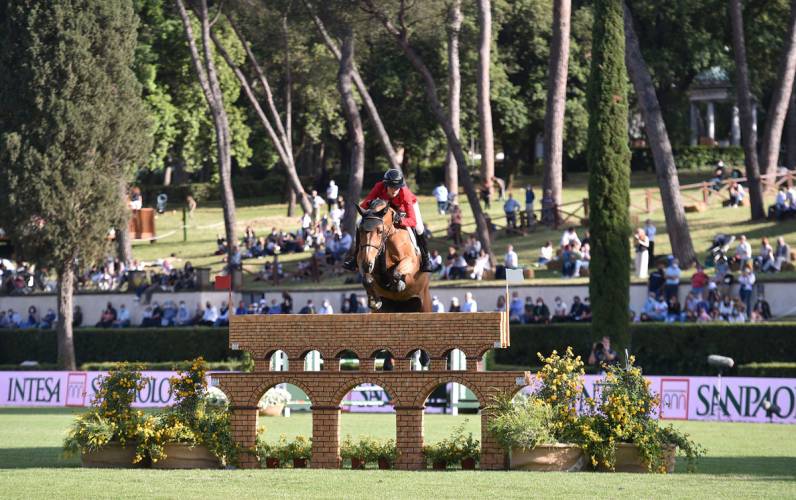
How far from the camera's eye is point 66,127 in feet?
124

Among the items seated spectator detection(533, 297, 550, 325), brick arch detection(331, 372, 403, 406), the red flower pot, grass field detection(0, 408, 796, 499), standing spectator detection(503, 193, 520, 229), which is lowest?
the red flower pot

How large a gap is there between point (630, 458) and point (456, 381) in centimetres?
244

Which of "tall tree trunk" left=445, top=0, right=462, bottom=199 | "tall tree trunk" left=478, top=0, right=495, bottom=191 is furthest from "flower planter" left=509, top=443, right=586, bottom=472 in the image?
"tall tree trunk" left=478, top=0, right=495, bottom=191

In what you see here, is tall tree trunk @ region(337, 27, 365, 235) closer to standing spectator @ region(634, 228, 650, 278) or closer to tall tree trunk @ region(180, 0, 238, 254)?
tall tree trunk @ region(180, 0, 238, 254)

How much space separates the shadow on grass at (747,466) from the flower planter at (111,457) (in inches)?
291

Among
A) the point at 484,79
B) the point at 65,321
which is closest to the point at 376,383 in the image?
the point at 65,321

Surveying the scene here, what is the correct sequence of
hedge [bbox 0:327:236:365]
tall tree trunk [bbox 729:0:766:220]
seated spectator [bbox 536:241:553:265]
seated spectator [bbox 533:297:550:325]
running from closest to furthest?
seated spectator [bbox 533:297:550:325] → hedge [bbox 0:327:236:365] → seated spectator [bbox 536:241:553:265] → tall tree trunk [bbox 729:0:766:220]

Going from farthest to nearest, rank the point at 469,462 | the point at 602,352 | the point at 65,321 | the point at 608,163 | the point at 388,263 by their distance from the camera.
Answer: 1. the point at 65,321
2. the point at 608,163
3. the point at 602,352
4. the point at 469,462
5. the point at 388,263

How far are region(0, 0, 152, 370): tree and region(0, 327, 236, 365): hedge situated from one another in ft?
8.66

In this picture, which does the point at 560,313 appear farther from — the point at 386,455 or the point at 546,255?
the point at 386,455

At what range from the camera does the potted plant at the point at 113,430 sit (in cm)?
1769

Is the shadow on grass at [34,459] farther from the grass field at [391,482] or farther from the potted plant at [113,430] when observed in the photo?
the potted plant at [113,430]

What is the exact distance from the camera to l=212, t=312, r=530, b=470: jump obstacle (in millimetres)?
17172

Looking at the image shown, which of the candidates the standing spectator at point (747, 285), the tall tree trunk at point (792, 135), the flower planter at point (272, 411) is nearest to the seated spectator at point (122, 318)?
the flower planter at point (272, 411)
